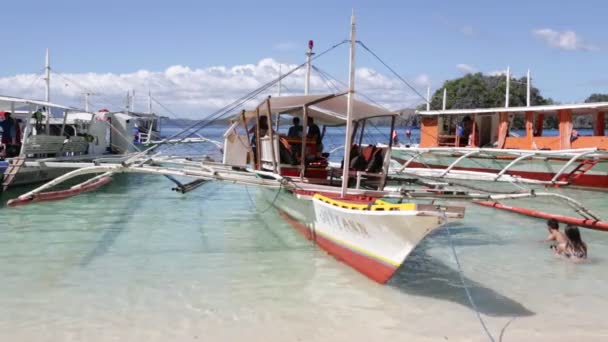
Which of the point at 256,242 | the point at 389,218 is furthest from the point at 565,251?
the point at 256,242

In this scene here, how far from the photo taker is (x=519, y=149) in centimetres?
2220

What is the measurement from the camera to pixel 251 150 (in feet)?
42.9

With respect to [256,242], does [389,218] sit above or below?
above

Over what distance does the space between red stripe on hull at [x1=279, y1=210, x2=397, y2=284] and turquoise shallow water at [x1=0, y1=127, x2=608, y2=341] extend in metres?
0.17

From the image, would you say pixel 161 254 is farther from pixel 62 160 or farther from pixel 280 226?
pixel 62 160

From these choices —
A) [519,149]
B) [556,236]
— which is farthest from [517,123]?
[556,236]

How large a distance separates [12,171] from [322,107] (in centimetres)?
938

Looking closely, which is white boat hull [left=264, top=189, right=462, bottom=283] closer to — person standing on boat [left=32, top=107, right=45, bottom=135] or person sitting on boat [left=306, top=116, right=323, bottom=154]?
person sitting on boat [left=306, top=116, right=323, bottom=154]

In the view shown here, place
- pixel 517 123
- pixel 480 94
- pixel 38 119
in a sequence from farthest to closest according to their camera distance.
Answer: pixel 480 94 < pixel 517 123 < pixel 38 119

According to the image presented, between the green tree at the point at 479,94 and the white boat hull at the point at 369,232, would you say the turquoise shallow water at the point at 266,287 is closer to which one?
the white boat hull at the point at 369,232

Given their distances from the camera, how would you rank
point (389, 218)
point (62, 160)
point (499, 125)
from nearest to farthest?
point (389, 218) → point (62, 160) → point (499, 125)

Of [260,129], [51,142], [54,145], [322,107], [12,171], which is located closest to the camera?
[322,107]

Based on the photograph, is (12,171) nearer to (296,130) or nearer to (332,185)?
(296,130)

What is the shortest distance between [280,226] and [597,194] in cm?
1345
